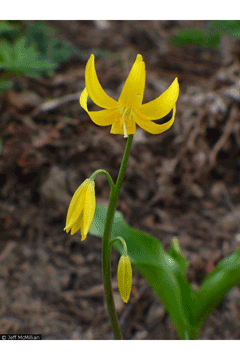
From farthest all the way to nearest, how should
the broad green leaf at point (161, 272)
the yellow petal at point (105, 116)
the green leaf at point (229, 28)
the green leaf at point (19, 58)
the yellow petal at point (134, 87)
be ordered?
the green leaf at point (229, 28), the green leaf at point (19, 58), the broad green leaf at point (161, 272), the yellow petal at point (105, 116), the yellow petal at point (134, 87)

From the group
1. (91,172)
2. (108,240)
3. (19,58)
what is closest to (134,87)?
(108,240)

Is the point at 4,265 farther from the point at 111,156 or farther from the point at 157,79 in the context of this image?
the point at 157,79

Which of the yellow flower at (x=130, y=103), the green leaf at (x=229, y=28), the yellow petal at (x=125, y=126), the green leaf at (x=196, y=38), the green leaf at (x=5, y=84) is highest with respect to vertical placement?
the green leaf at (x=229, y=28)

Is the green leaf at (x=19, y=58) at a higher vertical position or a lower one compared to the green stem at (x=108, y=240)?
higher

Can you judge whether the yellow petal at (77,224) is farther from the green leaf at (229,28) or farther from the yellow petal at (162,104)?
the green leaf at (229,28)

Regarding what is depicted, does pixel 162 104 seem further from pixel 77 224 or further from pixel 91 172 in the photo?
pixel 91 172

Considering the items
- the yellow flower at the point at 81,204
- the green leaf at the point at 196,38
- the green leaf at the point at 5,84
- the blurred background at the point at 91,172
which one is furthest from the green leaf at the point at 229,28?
the yellow flower at the point at 81,204
